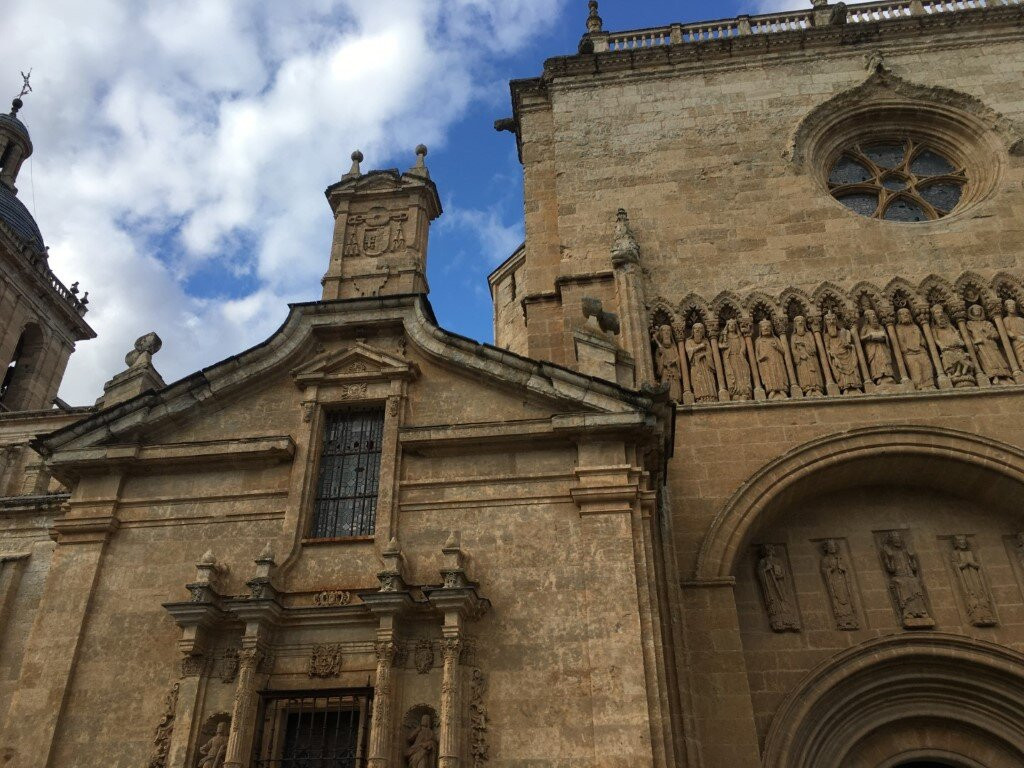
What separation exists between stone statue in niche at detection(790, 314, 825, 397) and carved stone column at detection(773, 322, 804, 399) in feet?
0.15

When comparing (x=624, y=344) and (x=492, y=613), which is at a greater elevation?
(x=624, y=344)

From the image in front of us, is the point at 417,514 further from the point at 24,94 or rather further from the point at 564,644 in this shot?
the point at 24,94

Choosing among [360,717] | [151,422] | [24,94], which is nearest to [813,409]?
[360,717]

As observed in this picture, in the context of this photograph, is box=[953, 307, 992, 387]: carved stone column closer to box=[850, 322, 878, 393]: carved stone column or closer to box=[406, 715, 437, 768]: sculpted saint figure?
box=[850, 322, 878, 393]: carved stone column

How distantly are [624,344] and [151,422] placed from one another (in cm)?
694

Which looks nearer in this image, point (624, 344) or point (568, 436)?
point (568, 436)

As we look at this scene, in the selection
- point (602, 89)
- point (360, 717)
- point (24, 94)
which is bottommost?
→ point (360, 717)

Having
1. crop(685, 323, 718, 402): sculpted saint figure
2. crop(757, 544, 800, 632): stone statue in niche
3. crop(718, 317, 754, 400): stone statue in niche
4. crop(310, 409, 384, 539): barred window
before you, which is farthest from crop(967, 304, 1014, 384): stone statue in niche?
crop(310, 409, 384, 539): barred window

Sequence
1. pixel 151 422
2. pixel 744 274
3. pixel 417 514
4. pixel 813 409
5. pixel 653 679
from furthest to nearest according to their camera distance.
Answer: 1. pixel 744 274
2. pixel 813 409
3. pixel 151 422
4. pixel 417 514
5. pixel 653 679

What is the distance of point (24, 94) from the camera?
40.7 m

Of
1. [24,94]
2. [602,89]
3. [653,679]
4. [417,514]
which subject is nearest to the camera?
[653,679]

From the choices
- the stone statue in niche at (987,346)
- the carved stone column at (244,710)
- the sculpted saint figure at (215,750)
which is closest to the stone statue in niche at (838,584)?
the stone statue in niche at (987,346)

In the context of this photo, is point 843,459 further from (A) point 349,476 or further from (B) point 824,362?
(A) point 349,476

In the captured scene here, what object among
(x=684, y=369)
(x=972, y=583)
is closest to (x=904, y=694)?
(x=972, y=583)
